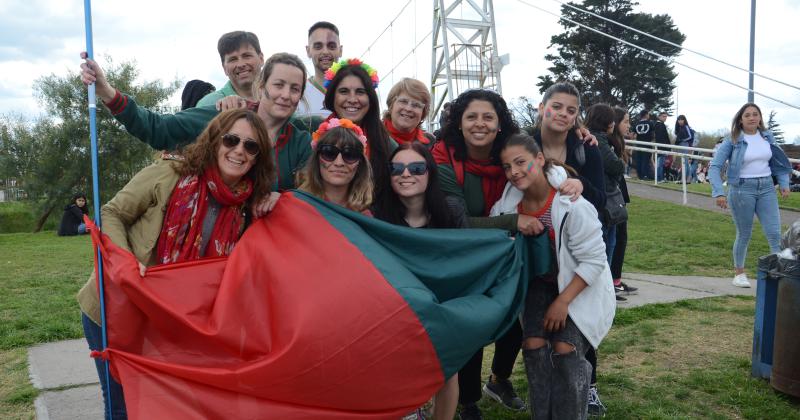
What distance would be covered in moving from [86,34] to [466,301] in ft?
7.11

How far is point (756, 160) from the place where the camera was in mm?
6723

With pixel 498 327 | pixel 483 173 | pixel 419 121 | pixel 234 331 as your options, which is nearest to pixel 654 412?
pixel 498 327

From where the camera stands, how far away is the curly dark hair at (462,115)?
3432 mm

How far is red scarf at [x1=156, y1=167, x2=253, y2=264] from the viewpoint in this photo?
2748 millimetres

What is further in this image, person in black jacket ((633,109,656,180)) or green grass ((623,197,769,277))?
person in black jacket ((633,109,656,180))

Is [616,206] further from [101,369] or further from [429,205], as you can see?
[101,369]

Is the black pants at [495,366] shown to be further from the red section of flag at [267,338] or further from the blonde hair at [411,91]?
the blonde hair at [411,91]

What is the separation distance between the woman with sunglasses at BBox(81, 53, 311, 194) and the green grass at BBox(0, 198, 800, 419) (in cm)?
200

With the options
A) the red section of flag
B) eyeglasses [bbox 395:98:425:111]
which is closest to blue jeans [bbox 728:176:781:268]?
eyeglasses [bbox 395:98:425:111]

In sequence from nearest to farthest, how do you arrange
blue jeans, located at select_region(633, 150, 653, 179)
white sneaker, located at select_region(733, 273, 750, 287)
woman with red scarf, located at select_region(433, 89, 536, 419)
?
woman with red scarf, located at select_region(433, 89, 536, 419) → white sneaker, located at select_region(733, 273, 750, 287) → blue jeans, located at select_region(633, 150, 653, 179)

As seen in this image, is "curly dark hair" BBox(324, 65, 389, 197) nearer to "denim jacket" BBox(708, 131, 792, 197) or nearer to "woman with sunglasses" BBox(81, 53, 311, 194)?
"woman with sunglasses" BBox(81, 53, 311, 194)

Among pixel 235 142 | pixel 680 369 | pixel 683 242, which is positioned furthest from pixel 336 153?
pixel 683 242

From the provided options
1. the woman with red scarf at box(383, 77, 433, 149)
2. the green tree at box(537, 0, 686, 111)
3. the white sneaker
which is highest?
the green tree at box(537, 0, 686, 111)

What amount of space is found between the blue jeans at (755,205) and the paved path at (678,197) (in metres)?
4.94
